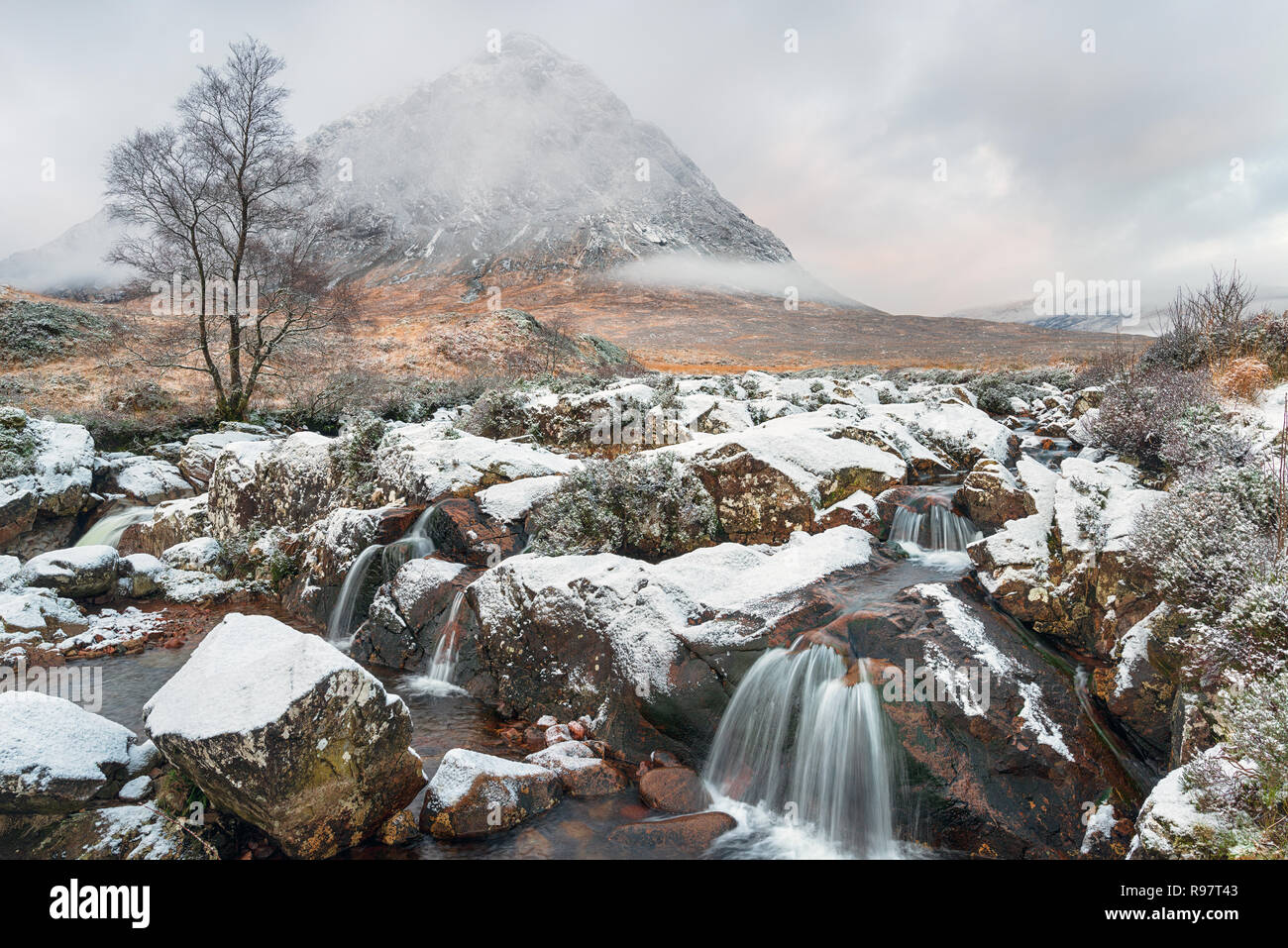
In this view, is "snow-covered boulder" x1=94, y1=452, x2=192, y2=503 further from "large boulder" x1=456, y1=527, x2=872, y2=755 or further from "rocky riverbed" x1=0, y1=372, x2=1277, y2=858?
"large boulder" x1=456, y1=527, x2=872, y2=755

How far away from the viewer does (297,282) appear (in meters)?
20.5

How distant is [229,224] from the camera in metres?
20.0

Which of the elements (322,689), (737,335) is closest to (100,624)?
(322,689)

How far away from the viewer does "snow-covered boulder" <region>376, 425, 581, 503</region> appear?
457 inches

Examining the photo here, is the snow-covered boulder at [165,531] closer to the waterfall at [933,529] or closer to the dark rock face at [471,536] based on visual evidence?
the dark rock face at [471,536]

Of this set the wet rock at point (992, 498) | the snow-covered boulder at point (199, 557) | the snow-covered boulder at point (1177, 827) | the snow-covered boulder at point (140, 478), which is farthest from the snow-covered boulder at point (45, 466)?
the snow-covered boulder at point (1177, 827)

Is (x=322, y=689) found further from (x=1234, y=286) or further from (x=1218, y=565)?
(x=1234, y=286)

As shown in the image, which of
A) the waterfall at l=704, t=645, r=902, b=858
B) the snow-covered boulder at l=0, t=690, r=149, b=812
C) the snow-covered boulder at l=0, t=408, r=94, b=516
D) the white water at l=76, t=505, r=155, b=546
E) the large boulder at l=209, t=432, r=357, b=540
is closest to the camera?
the snow-covered boulder at l=0, t=690, r=149, b=812

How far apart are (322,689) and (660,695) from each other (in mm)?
3523

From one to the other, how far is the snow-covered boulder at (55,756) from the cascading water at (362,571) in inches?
172

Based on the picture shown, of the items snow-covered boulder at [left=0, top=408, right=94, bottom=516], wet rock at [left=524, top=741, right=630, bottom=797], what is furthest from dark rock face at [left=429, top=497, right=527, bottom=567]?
snow-covered boulder at [left=0, top=408, right=94, bottom=516]

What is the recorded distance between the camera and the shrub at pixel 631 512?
399 inches

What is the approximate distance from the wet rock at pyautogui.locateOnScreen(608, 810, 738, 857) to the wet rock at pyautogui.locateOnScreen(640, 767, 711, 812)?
9.4 inches

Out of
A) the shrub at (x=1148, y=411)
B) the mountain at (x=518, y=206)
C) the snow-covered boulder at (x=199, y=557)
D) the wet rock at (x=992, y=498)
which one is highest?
the mountain at (x=518, y=206)
